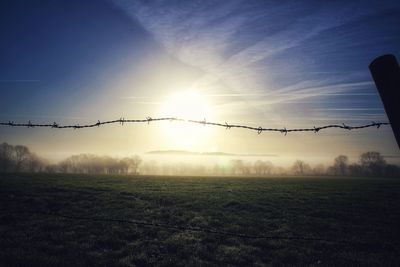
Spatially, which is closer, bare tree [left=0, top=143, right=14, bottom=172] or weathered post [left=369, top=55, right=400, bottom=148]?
weathered post [left=369, top=55, right=400, bottom=148]

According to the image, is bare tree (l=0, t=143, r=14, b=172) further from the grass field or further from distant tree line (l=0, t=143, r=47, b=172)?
the grass field

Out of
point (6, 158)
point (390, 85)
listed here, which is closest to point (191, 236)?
point (390, 85)

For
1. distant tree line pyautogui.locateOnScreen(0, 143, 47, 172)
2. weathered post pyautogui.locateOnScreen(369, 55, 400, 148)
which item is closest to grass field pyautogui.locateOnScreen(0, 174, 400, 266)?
weathered post pyautogui.locateOnScreen(369, 55, 400, 148)

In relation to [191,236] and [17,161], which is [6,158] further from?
[191,236]

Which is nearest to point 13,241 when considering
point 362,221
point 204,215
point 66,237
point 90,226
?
point 66,237

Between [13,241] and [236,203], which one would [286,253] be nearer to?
[13,241]

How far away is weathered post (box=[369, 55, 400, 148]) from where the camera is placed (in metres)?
2.99

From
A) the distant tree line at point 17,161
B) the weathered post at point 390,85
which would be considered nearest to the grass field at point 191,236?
the weathered post at point 390,85

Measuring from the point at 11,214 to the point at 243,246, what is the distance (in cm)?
1004

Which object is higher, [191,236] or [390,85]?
[390,85]

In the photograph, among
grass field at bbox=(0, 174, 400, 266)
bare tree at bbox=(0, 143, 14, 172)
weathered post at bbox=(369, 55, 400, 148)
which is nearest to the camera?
weathered post at bbox=(369, 55, 400, 148)

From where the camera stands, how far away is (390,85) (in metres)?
3.02

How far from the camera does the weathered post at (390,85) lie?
2.99 m

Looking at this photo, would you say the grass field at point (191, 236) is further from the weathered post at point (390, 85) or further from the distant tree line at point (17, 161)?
the distant tree line at point (17, 161)
